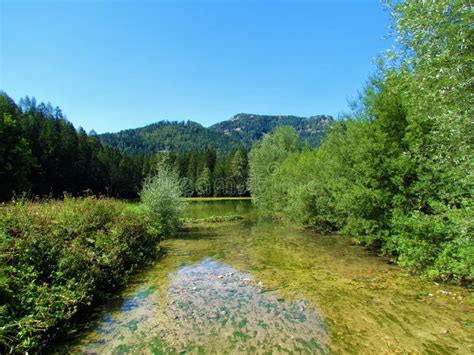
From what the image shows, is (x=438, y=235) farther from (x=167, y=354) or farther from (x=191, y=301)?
(x=167, y=354)

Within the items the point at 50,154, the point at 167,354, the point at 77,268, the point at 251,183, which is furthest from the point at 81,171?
the point at 167,354

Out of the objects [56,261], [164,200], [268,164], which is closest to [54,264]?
[56,261]

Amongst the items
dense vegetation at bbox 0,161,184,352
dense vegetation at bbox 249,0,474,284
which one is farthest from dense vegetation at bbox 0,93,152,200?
dense vegetation at bbox 249,0,474,284

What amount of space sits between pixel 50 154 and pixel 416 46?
63.4m

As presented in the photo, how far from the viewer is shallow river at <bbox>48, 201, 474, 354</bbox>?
23.5 feet

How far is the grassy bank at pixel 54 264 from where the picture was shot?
645 centimetres

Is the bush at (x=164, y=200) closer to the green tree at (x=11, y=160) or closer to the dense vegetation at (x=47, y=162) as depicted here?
the dense vegetation at (x=47, y=162)

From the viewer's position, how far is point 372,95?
1623 centimetres

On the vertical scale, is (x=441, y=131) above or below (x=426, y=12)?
below

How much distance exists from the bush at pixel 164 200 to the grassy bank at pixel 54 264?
810 cm

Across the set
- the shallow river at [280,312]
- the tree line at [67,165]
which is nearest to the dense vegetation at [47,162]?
the tree line at [67,165]

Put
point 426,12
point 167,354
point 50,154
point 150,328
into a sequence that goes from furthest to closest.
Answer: point 50,154
point 150,328
point 426,12
point 167,354

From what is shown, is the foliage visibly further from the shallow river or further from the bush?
the shallow river

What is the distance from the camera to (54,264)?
8.89 m
